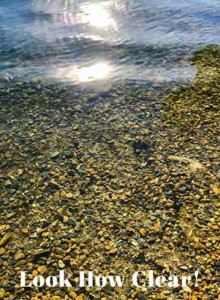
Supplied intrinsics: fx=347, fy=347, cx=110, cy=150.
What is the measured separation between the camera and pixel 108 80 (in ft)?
26.9

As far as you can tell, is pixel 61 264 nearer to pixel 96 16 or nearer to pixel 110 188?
pixel 110 188

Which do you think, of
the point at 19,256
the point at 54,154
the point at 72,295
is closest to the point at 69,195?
the point at 54,154

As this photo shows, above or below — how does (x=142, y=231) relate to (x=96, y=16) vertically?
below

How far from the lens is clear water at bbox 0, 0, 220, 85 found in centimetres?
862

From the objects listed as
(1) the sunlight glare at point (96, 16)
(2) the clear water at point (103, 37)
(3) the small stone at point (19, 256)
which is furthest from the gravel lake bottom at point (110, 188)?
(1) the sunlight glare at point (96, 16)

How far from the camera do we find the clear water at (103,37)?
8625 mm

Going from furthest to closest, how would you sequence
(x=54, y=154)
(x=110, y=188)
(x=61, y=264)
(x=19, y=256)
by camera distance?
(x=54, y=154)
(x=110, y=188)
(x=19, y=256)
(x=61, y=264)

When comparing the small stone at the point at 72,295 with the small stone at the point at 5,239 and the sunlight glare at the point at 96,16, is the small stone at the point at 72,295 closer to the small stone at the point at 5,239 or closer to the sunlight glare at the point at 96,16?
the small stone at the point at 5,239

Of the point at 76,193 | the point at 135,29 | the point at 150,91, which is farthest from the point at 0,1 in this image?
the point at 76,193

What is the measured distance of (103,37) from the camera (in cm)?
1060

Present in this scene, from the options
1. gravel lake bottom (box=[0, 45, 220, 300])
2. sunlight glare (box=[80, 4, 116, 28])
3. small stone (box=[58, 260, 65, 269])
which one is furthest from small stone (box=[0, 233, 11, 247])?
sunlight glare (box=[80, 4, 116, 28])

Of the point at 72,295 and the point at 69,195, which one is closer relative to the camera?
the point at 72,295

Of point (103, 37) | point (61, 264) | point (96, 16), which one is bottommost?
point (61, 264)

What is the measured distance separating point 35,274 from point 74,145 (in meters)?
2.54
